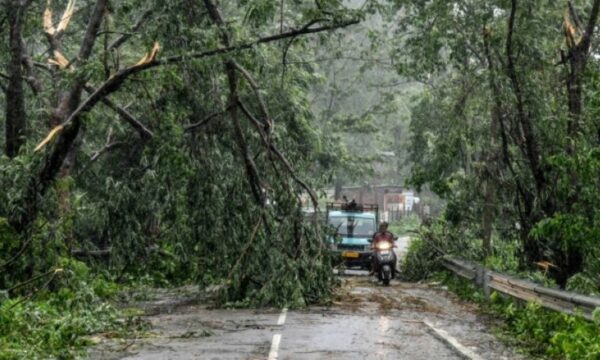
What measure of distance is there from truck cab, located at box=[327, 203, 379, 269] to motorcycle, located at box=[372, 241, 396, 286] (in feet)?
21.7

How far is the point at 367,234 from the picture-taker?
113ft

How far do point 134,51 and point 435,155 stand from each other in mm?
11791

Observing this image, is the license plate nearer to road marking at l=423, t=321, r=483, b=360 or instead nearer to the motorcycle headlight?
the motorcycle headlight

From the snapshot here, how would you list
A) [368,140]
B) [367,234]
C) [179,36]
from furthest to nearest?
[368,140]
[367,234]
[179,36]

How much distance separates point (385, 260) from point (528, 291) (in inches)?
409

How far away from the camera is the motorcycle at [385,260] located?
2530cm

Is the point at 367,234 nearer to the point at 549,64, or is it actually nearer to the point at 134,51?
the point at 134,51

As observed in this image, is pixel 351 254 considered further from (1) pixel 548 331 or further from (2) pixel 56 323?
(2) pixel 56 323

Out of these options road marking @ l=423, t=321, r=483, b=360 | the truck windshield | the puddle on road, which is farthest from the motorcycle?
road marking @ l=423, t=321, r=483, b=360

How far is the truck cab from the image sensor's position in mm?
32531

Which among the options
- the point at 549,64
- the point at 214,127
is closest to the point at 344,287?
the point at 214,127

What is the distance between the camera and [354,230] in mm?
34406

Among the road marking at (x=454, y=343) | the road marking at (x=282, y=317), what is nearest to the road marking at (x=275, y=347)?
the road marking at (x=282, y=317)

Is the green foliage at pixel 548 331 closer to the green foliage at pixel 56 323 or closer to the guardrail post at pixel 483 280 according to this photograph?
the guardrail post at pixel 483 280
